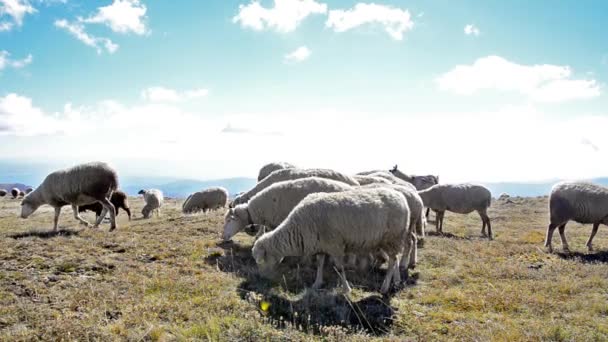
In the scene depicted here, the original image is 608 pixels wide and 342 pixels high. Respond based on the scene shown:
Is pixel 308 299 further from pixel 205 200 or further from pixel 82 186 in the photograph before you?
pixel 205 200

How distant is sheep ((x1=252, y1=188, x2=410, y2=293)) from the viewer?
1022 cm

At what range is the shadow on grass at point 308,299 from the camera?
8.14 m

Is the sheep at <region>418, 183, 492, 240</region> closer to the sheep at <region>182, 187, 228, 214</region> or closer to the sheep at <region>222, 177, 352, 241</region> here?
the sheep at <region>222, 177, 352, 241</region>

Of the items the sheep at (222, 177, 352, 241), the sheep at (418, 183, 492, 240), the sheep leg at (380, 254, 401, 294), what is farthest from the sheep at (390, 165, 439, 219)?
the sheep leg at (380, 254, 401, 294)

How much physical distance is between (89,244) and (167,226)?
204 inches

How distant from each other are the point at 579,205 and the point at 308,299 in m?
14.6

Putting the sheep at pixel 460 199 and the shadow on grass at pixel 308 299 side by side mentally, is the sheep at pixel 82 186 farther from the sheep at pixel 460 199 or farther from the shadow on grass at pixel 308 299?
the sheep at pixel 460 199

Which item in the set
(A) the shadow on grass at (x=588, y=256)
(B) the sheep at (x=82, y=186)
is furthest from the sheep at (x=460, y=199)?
(B) the sheep at (x=82, y=186)

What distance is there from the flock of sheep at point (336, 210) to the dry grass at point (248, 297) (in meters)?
0.83

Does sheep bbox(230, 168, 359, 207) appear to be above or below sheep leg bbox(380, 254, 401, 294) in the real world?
above

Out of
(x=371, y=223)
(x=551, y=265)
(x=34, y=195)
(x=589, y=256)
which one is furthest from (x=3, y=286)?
(x=589, y=256)

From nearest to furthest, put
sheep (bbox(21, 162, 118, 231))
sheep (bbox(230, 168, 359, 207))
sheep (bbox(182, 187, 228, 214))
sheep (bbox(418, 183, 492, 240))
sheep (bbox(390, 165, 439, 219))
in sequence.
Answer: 1. sheep (bbox(21, 162, 118, 231))
2. sheep (bbox(230, 168, 359, 207))
3. sheep (bbox(418, 183, 492, 240))
4. sheep (bbox(390, 165, 439, 219))
5. sheep (bbox(182, 187, 228, 214))

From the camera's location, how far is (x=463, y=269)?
1265cm

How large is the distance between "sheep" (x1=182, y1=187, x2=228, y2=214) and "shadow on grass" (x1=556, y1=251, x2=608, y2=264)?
27.8 metres
